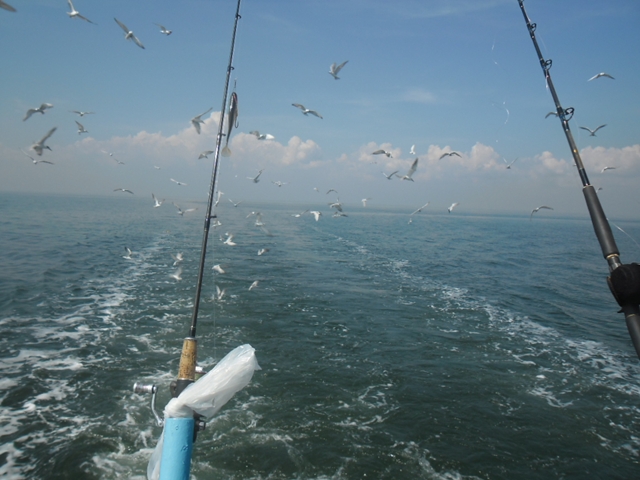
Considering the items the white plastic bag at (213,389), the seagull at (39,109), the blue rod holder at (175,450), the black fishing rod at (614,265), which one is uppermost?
the seagull at (39,109)

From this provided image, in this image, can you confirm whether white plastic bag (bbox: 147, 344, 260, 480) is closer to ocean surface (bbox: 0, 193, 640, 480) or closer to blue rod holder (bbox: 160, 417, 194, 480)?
blue rod holder (bbox: 160, 417, 194, 480)

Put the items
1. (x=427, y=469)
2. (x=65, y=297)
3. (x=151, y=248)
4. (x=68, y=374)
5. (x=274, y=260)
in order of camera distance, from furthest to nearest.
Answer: (x=151, y=248)
(x=274, y=260)
(x=65, y=297)
(x=68, y=374)
(x=427, y=469)

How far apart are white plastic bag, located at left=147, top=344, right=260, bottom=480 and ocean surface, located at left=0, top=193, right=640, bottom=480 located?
4.51 metres

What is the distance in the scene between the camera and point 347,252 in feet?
105

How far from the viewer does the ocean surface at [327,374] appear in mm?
7258

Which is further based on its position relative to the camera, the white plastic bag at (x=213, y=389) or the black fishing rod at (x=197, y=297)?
the black fishing rod at (x=197, y=297)

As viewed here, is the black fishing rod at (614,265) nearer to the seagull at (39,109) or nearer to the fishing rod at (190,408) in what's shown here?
the fishing rod at (190,408)

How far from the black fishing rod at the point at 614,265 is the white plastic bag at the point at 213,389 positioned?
92.5 inches

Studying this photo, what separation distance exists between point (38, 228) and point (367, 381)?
38437mm

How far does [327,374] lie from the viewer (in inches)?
412

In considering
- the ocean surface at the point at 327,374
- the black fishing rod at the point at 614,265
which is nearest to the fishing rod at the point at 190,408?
the black fishing rod at the point at 614,265

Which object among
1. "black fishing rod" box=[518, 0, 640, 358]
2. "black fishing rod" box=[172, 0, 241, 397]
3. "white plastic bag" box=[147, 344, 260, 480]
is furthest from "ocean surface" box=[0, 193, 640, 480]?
"black fishing rod" box=[518, 0, 640, 358]

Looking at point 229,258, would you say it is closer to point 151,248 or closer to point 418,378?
point 151,248

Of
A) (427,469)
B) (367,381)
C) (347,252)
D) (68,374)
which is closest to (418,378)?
(367,381)
